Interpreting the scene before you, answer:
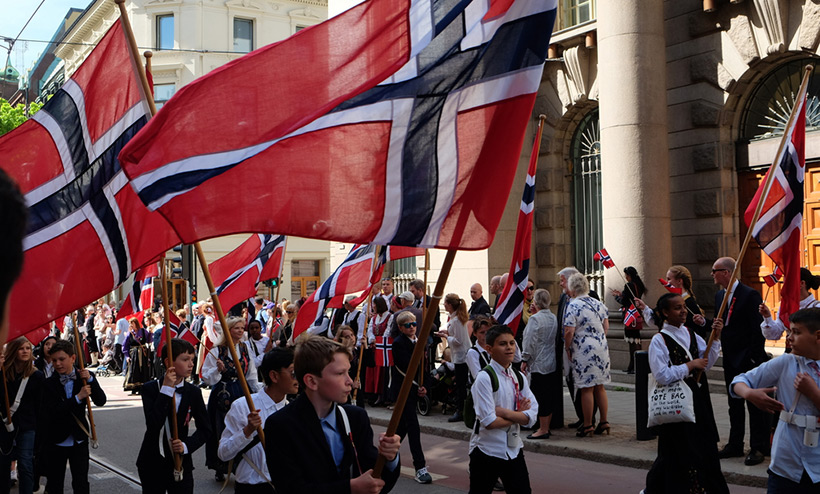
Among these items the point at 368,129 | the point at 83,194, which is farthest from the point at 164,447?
the point at 368,129

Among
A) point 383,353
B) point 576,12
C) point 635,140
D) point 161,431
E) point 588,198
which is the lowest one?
point 383,353

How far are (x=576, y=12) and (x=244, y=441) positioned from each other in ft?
47.0

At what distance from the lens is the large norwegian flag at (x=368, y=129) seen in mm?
4191

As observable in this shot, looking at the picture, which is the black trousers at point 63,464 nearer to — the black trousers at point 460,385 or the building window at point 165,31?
the black trousers at point 460,385

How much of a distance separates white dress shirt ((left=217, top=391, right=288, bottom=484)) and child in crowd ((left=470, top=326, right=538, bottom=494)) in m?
1.48

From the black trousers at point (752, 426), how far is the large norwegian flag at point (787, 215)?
56.1 inches

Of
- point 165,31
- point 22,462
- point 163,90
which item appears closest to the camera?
point 22,462

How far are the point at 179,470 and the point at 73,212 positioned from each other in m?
2.00

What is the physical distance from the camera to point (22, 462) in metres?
7.95

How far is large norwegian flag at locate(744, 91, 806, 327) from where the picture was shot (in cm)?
737

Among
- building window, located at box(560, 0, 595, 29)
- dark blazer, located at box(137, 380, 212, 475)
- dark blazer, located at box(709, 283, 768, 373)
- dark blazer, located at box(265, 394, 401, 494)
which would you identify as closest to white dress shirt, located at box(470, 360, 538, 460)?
dark blazer, located at box(137, 380, 212, 475)

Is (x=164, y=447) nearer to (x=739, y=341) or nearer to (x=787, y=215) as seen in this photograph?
(x=787, y=215)

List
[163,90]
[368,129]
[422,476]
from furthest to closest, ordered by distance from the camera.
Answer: [163,90] < [422,476] < [368,129]

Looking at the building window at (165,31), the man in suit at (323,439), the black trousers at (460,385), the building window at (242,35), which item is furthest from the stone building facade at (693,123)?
the building window at (165,31)
